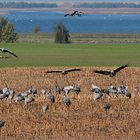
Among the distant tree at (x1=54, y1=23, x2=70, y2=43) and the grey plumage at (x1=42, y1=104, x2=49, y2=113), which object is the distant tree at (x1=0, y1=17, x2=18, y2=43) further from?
the grey plumage at (x1=42, y1=104, x2=49, y2=113)

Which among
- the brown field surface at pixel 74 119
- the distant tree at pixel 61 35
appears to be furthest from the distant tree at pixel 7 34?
the brown field surface at pixel 74 119

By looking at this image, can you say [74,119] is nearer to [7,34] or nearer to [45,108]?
[45,108]

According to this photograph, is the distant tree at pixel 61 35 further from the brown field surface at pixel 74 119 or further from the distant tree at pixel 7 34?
the brown field surface at pixel 74 119

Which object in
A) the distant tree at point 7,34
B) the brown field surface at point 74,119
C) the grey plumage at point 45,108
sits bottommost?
Answer: the distant tree at point 7,34

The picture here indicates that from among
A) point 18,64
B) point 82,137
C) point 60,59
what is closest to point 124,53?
point 60,59

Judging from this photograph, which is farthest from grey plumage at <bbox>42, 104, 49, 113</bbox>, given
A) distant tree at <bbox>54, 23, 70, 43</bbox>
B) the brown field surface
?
distant tree at <bbox>54, 23, 70, 43</bbox>

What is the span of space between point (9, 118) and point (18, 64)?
25.5 m

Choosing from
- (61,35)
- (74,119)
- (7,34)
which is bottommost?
(7,34)

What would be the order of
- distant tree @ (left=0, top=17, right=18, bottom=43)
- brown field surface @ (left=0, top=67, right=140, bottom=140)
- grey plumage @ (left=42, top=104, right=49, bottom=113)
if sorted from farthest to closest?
distant tree @ (left=0, top=17, right=18, bottom=43) → grey plumage @ (left=42, top=104, right=49, bottom=113) → brown field surface @ (left=0, top=67, right=140, bottom=140)

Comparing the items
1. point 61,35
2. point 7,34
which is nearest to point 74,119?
point 61,35

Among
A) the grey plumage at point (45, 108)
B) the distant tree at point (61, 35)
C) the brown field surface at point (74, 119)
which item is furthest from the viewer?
the distant tree at point (61, 35)

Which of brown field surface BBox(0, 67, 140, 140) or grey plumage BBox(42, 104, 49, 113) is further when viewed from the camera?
grey plumage BBox(42, 104, 49, 113)

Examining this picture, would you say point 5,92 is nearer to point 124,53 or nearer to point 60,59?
point 60,59

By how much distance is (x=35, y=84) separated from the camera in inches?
1288
